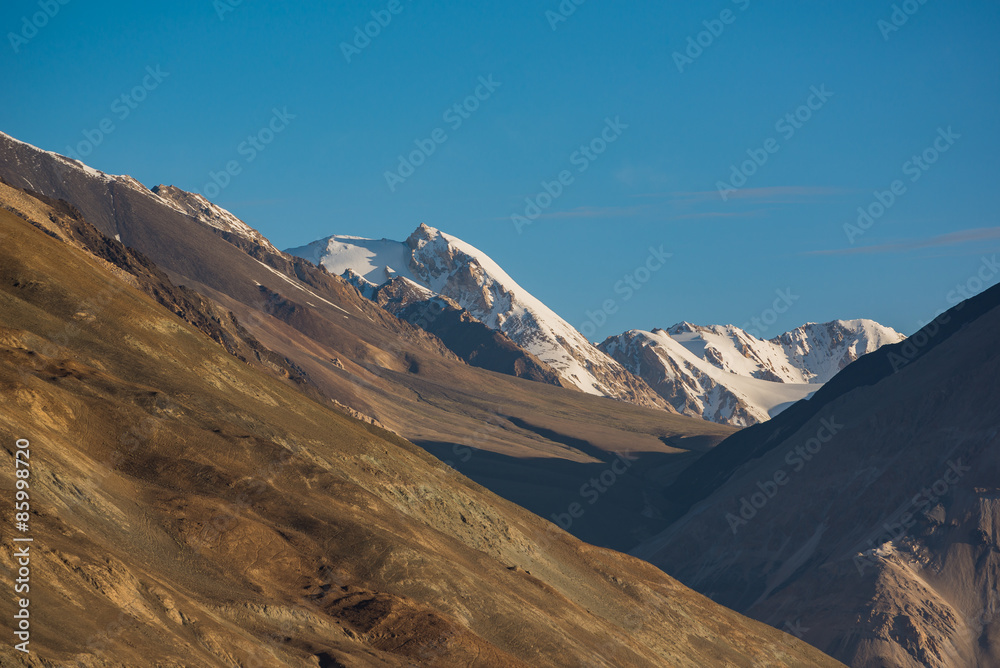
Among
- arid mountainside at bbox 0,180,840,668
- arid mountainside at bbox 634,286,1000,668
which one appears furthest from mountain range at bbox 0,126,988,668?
arid mountainside at bbox 634,286,1000,668

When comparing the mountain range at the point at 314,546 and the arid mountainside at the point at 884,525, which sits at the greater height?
the arid mountainside at the point at 884,525

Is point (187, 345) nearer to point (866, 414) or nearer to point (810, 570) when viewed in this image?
point (810, 570)

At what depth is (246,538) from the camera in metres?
50.9

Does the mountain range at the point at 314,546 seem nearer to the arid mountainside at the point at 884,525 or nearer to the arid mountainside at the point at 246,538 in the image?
the arid mountainside at the point at 246,538

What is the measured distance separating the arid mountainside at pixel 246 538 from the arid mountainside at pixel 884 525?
3376cm

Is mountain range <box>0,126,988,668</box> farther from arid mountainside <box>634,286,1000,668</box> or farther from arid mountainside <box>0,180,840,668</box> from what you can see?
arid mountainside <box>634,286,1000,668</box>

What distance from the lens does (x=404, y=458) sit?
261ft

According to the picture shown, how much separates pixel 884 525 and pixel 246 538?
10360 centimetres

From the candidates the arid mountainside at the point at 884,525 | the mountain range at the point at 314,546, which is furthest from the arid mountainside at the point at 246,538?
the arid mountainside at the point at 884,525

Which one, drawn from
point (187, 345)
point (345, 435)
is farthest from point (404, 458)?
point (187, 345)

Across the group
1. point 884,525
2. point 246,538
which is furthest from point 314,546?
point 884,525

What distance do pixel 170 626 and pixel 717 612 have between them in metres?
55.0

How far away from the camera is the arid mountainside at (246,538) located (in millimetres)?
39094

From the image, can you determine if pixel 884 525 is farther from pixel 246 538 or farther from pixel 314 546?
pixel 246 538
